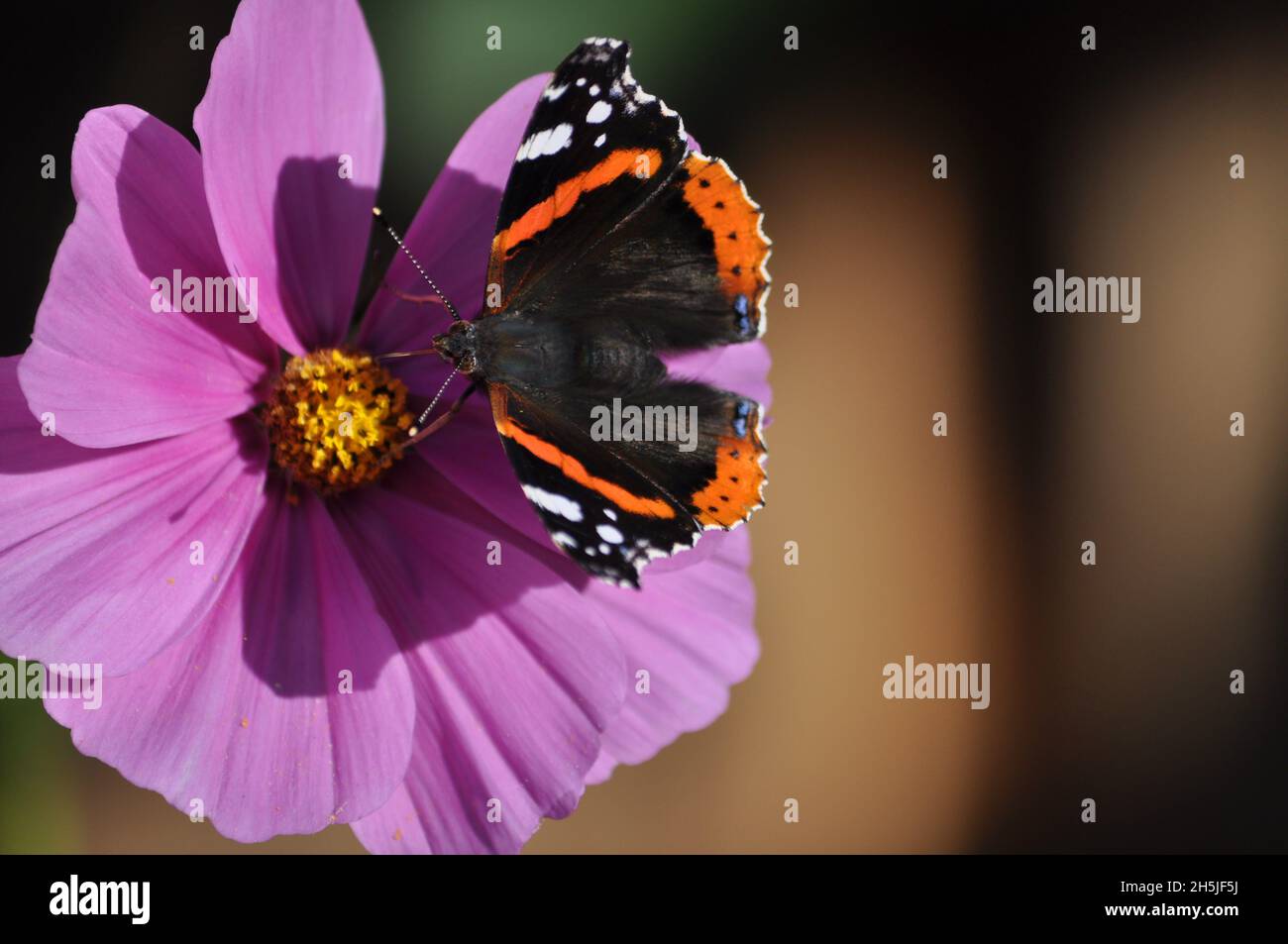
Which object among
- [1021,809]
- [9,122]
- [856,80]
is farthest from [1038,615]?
[9,122]

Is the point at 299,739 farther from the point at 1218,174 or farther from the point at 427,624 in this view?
the point at 1218,174

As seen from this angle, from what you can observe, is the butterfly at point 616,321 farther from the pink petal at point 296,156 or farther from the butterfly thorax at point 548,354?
the pink petal at point 296,156

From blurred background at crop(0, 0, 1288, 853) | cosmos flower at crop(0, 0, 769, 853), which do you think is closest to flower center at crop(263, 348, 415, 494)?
cosmos flower at crop(0, 0, 769, 853)

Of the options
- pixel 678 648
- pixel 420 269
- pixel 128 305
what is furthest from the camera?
pixel 678 648
